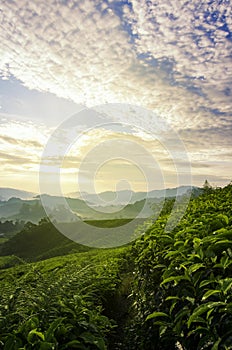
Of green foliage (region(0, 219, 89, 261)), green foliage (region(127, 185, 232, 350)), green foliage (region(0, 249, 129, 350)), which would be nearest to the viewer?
green foliage (region(127, 185, 232, 350))

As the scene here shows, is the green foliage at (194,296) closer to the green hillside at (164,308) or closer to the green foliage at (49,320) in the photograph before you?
the green hillside at (164,308)

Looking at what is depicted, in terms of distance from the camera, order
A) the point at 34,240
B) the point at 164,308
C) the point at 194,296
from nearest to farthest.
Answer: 1. the point at 194,296
2. the point at 164,308
3. the point at 34,240

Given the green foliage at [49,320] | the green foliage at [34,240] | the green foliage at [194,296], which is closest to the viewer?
the green foliage at [194,296]

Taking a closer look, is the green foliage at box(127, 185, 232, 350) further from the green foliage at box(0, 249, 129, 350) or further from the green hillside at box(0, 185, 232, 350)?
the green foliage at box(0, 249, 129, 350)

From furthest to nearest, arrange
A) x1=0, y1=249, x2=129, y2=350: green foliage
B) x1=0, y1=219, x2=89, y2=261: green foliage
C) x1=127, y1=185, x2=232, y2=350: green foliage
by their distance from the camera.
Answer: x1=0, y1=219, x2=89, y2=261: green foliage → x1=0, y1=249, x2=129, y2=350: green foliage → x1=127, y1=185, x2=232, y2=350: green foliage

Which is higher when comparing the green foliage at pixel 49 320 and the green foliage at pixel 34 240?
the green foliage at pixel 49 320

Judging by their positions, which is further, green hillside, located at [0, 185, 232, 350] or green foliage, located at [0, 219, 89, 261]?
green foliage, located at [0, 219, 89, 261]

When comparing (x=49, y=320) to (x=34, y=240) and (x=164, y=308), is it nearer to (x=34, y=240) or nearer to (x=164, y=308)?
(x=164, y=308)

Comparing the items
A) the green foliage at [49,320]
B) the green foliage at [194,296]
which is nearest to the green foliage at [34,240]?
the green foliage at [49,320]

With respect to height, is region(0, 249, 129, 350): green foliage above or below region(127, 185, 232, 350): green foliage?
below

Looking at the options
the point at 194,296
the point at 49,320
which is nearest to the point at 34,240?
the point at 49,320

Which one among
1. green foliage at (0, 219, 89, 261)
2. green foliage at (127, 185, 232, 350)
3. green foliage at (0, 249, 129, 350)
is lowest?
green foliage at (0, 219, 89, 261)

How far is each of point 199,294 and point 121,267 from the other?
5.95 metres

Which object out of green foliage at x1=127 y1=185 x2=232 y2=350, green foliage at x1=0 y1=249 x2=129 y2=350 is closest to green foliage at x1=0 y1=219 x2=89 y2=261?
green foliage at x1=0 y1=249 x2=129 y2=350
